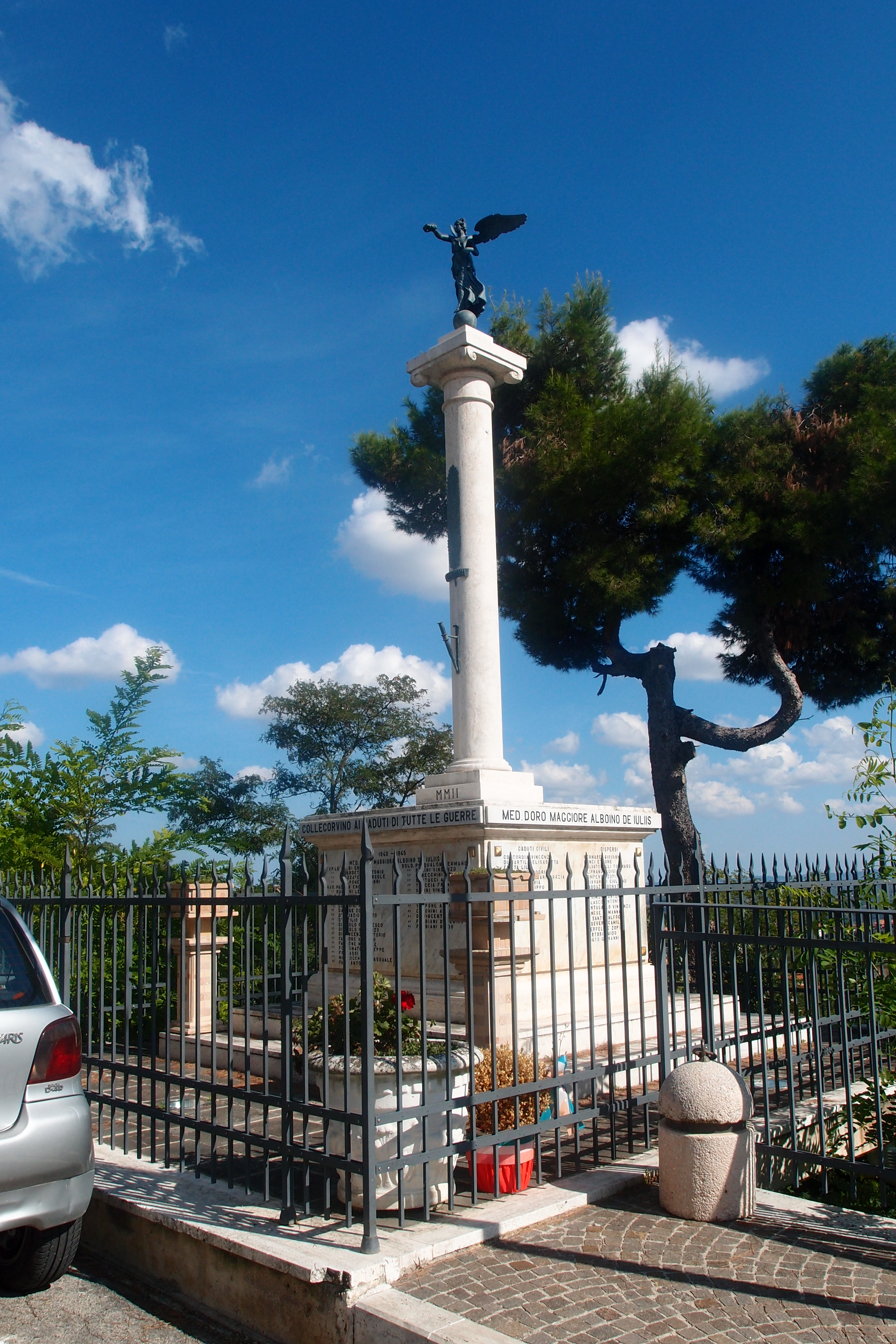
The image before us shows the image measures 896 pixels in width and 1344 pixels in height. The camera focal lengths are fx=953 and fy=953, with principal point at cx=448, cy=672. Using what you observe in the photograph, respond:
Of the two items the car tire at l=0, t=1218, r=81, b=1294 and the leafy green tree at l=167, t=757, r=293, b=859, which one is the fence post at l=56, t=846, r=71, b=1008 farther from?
the leafy green tree at l=167, t=757, r=293, b=859

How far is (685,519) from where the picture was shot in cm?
1728

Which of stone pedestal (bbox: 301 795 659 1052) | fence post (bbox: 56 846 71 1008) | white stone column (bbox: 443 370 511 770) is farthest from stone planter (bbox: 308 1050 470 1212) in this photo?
white stone column (bbox: 443 370 511 770)

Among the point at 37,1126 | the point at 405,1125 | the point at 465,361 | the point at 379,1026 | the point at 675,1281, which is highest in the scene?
the point at 465,361

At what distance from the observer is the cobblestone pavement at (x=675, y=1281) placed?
11.0ft

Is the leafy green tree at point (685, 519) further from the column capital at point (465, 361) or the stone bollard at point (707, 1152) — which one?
the stone bollard at point (707, 1152)

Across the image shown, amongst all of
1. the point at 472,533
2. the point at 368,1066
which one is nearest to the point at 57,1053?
the point at 368,1066

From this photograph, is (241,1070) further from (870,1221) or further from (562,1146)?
(870,1221)

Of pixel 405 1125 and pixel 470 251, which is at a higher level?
pixel 470 251

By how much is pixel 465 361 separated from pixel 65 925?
22.5 ft

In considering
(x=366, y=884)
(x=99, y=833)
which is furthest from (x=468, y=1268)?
(x=99, y=833)

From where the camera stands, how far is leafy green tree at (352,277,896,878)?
16734 mm

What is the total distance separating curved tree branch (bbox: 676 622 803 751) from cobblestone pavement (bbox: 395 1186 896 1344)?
12.8m

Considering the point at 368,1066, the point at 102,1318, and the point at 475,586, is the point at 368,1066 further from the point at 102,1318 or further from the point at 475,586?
the point at 475,586

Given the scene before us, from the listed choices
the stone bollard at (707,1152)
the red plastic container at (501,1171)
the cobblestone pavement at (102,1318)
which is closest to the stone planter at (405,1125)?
the red plastic container at (501,1171)
